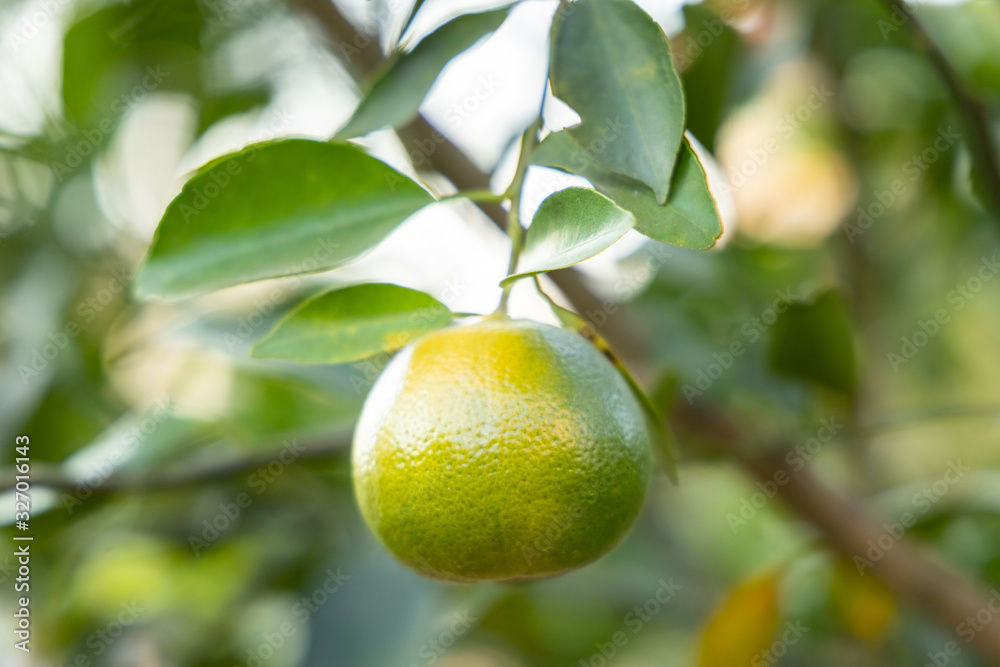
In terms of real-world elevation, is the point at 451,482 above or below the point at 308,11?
below

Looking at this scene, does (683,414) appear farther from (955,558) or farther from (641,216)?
(955,558)

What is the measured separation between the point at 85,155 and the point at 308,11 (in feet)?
1.70

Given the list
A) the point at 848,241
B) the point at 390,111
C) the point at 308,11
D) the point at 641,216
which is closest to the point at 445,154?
the point at 308,11

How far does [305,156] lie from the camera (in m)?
0.55

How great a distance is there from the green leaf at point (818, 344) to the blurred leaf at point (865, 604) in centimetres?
32

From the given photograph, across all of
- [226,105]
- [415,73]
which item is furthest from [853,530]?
[226,105]

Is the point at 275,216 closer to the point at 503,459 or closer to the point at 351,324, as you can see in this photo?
the point at 351,324

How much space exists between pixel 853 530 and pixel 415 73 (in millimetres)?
676

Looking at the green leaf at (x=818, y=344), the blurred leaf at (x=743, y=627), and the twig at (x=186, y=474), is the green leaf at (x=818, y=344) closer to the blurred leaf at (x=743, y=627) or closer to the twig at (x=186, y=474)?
the blurred leaf at (x=743, y=627)

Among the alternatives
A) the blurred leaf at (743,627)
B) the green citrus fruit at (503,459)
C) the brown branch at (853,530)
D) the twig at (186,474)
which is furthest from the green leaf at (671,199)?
the blurred leaf at (743,627)

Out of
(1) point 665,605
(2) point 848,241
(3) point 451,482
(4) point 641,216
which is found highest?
(4) point 641,216

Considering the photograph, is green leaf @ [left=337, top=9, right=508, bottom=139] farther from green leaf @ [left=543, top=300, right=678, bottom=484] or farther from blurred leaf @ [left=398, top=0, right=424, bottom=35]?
green leaf @ [left=543, top=300, right=678, bottom=484]

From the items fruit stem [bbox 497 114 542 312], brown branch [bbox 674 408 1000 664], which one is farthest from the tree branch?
fruit stem [bbox 497 114 542 312]

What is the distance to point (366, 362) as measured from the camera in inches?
45.3
